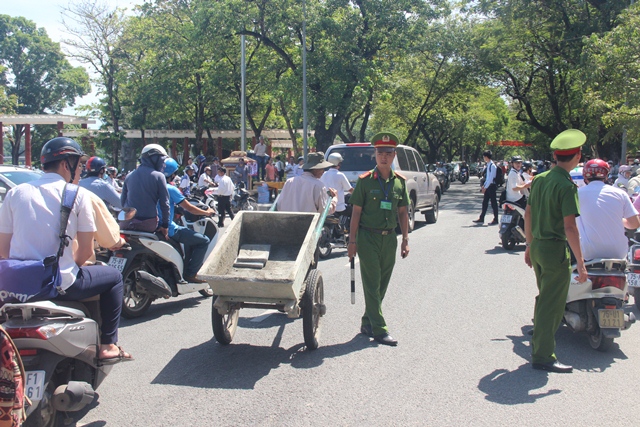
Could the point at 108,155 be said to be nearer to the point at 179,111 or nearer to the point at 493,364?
the point at 179,111

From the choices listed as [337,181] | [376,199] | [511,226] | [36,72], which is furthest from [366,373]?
[36,72]

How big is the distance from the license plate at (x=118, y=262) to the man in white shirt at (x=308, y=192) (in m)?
1.89

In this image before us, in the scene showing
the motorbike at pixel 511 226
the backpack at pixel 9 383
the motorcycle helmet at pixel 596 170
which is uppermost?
the motorcycle helmet at pixel 596 170

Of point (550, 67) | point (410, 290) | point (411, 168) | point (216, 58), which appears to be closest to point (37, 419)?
point (410, 290)

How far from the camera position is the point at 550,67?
101 ft

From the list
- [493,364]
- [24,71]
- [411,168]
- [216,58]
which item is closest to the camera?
[493,364]

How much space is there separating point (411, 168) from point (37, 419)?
1288cm

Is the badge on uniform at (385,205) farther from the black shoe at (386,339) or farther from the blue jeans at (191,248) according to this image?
the blue jeans at (191,248)

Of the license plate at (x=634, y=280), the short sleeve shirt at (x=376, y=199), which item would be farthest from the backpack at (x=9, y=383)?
the license plate at (x=634, y=280)

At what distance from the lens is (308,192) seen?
725 centimetres

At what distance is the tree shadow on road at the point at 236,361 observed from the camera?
5.07 metres

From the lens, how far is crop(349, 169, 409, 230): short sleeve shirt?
19.9 ft

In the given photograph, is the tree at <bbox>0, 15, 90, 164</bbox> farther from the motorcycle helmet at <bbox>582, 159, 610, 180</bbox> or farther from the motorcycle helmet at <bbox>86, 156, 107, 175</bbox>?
the motorcycle helmet at <bbox>582, 159, 610, 180</bbox>

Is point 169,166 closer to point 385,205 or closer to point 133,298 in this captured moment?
point 133,298
